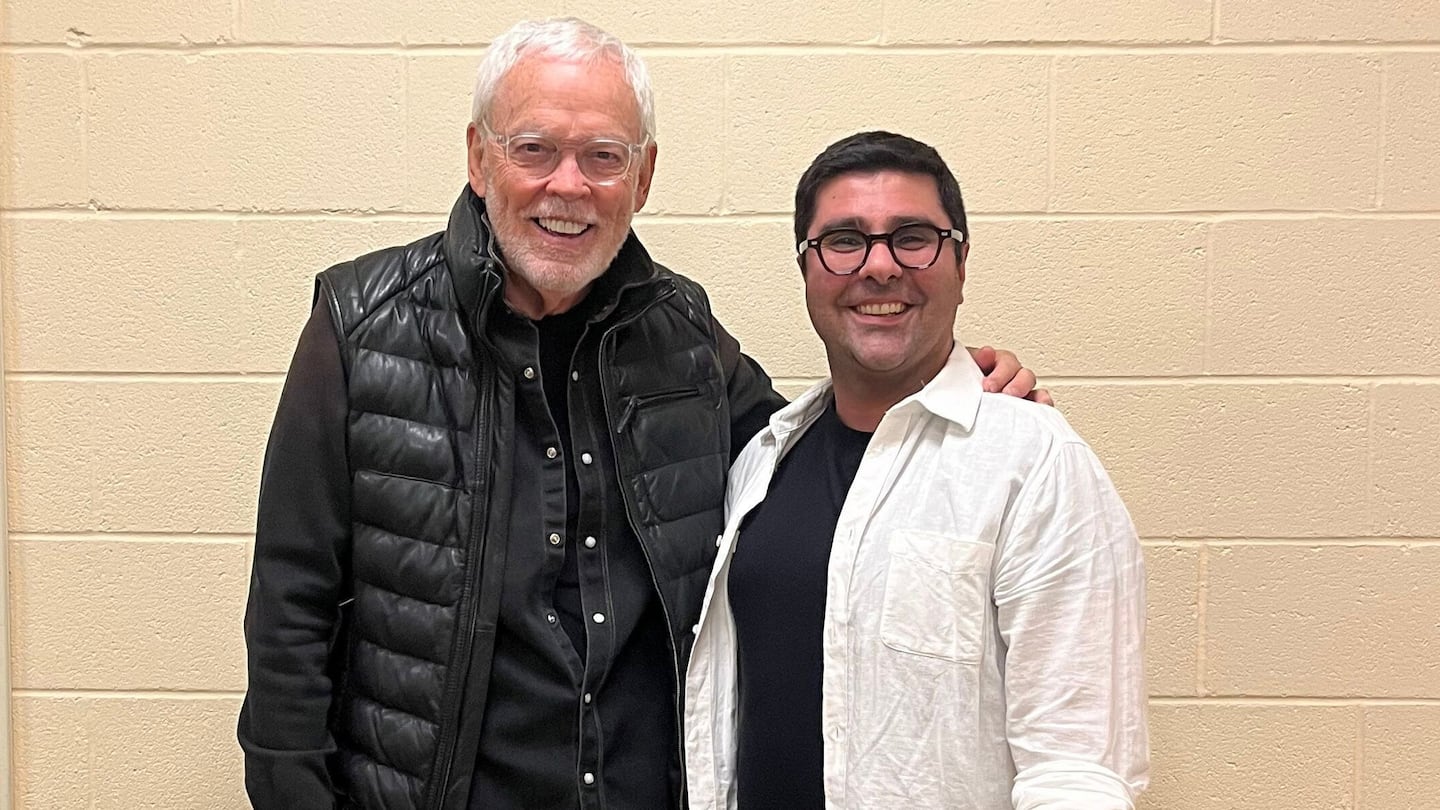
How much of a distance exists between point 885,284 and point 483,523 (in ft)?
1.97

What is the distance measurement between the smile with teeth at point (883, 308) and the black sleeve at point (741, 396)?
376 mm

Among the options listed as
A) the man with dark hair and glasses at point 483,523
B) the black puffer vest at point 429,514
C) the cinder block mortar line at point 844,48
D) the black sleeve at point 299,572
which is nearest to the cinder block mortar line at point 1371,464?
the cinder block mortar line at point 844,48

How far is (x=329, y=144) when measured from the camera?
2006mm

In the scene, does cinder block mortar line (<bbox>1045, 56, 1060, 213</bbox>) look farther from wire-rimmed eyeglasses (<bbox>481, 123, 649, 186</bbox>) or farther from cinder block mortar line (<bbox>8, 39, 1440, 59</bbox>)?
wire-rimmed eyeglasses (<bbox>481, 123, 649, 186</bbox>)

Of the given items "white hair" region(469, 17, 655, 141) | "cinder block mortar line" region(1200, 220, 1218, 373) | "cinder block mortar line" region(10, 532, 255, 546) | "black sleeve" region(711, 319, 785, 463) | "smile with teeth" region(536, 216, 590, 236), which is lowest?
"cinder block mortar line" region(10, 532, 255, 546)

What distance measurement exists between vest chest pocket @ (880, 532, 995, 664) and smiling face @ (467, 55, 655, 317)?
0.56 metres

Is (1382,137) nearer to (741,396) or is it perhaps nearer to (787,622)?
(741,396)

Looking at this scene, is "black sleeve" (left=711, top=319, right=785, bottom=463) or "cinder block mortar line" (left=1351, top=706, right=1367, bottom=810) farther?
"cinder block mortar line" (left=1351, top=706, right=1367, bottom=810)

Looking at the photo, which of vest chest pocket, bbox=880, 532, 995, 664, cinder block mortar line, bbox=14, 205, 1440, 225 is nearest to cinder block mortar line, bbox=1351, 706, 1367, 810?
cinder block mortar line, bbox=14, 205, 1440, 225

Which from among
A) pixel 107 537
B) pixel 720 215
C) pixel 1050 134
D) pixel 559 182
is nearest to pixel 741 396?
pixel 720 215

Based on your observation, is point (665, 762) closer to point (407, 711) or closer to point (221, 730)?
point (407, 711)

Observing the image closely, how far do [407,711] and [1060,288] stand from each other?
4.22 feet

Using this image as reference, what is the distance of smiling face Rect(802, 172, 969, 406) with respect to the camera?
1.43 meters

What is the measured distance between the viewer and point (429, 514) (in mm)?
1493
